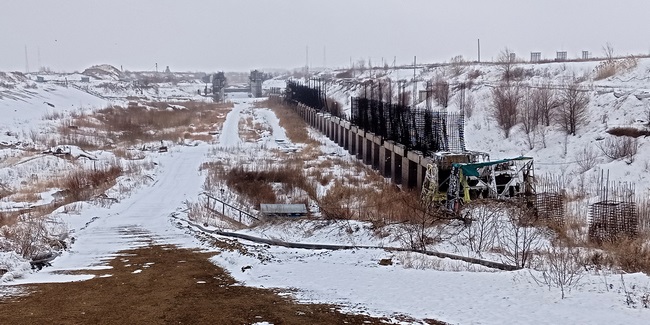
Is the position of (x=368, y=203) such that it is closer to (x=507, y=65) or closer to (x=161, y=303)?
(x=161, y=303)

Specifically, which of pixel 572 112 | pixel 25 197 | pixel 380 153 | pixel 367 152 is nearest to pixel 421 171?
pixel 380 153

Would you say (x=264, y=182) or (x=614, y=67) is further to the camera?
(x=614, y=67)

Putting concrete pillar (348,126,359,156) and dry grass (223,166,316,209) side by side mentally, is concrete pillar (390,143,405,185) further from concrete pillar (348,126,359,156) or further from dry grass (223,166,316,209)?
concrete pillar (348,126,359,156)

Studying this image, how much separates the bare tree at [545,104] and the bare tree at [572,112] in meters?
0.70

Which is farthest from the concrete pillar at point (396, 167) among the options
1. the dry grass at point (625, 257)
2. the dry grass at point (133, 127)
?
the dry grass at point (133, 127)

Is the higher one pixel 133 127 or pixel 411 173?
pixel 133 127

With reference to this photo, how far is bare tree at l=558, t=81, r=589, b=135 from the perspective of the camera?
91.7ft

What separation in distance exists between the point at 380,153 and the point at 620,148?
10871 mm

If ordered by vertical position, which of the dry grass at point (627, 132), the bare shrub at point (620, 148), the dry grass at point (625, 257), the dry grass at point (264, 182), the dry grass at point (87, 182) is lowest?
the dry grass at point (264, 182)

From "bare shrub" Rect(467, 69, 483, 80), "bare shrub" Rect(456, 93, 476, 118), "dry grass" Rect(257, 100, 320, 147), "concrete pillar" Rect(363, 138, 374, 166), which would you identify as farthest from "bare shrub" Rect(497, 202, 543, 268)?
"bare shrub" Rect(467, 69, 483, 80)

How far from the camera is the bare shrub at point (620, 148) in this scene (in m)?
22.8

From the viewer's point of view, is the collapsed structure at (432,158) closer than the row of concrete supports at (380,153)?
Yes

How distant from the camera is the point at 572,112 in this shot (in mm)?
27688

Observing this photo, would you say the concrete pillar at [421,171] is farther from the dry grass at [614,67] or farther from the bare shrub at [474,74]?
the bare shrub at [474,74]
